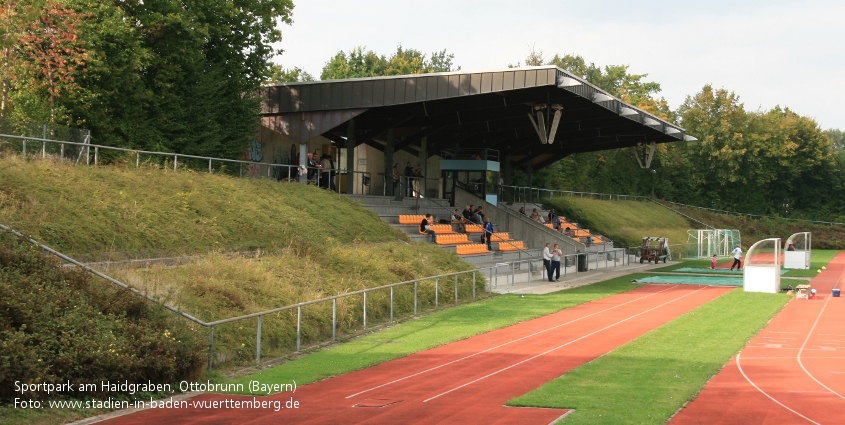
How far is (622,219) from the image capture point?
6347 cm

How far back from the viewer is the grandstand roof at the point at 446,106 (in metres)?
34.8

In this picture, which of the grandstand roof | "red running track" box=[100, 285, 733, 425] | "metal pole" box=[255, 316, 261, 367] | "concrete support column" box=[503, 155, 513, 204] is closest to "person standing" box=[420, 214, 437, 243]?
the grandstand roof

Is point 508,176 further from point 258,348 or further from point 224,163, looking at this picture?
point 258,348

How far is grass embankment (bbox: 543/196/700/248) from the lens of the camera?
190ft

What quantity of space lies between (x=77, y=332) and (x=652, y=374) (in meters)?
10.4

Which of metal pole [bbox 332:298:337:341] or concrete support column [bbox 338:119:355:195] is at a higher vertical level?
concrete support column [bbox 338:119:355:195]

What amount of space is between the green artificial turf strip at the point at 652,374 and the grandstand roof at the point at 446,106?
1333cm

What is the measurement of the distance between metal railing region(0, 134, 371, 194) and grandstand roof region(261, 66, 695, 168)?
6.25 feet

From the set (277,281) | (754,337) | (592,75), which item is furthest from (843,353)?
(592,75)

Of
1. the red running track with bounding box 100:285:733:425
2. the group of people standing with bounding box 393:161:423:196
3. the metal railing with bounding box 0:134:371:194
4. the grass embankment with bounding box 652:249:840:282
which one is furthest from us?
the grass embankment with bounding box 652:249:840:282

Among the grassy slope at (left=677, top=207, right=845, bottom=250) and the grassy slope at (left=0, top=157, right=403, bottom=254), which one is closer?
the grassy slope at (left=0, top=157, right=403, bottom=254)

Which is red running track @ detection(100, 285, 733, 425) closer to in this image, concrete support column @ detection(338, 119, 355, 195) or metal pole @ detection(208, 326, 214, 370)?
metal pole @ detection(208, 326, 214, 370)

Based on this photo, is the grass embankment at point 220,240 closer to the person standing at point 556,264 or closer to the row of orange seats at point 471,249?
the row of orange seats at point 471,249

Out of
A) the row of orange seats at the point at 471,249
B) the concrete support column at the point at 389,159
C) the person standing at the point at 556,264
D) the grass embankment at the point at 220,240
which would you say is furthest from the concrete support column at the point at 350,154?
the person standing at the point at 556,264
